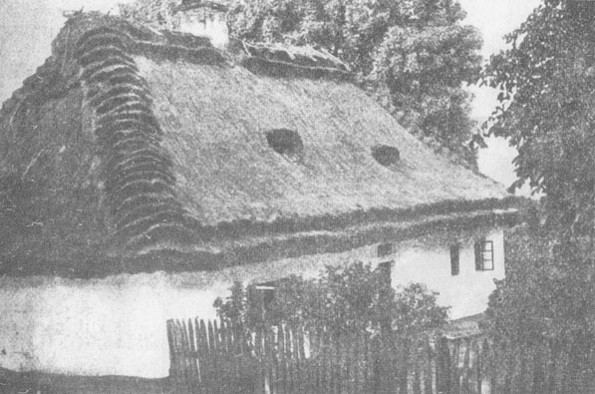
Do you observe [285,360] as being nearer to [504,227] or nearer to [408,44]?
[504,227]

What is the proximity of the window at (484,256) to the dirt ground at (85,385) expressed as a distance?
981cm

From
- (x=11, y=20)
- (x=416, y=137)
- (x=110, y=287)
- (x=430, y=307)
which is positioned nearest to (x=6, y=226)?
(x=110, y=287)

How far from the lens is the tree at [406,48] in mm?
20141

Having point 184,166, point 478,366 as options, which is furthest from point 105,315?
point 478,366

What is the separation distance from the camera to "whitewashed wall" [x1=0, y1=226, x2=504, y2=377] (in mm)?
10812

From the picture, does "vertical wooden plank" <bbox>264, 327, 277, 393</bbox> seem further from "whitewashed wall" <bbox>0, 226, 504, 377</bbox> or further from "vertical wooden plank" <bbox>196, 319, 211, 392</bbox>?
"whitewashed wall" <bbox>0, 226, 504, 377</bbox>

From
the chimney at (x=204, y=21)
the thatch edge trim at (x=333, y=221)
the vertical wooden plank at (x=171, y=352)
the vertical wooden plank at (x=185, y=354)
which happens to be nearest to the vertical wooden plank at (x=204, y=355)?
the vertical wooden plank at (x=185, y=354)

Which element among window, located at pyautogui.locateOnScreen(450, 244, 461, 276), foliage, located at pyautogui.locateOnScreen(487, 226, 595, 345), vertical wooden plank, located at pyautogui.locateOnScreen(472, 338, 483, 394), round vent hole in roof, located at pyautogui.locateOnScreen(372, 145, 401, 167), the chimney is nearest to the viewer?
vertical wooden plank, located at pyautogui.locateOnScreen(472, 338, 483, 394)

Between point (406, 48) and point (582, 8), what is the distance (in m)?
Result: 10.3

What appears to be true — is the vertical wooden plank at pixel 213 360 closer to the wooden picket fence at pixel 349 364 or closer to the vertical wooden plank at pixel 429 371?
the wooden picket fence at pixel 349 364

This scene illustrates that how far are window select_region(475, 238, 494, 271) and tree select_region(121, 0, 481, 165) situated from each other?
243cm

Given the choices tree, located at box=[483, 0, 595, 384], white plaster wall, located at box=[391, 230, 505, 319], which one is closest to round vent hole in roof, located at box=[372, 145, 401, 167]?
white plaster wall, located at box=[391, 230, 505, 319]

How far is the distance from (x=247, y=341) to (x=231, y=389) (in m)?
0.63

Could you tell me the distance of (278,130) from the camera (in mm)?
14414
